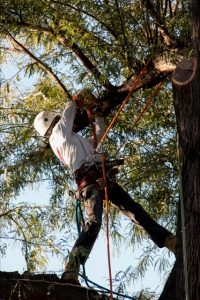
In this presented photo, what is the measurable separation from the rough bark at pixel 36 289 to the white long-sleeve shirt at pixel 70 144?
122 centimetres

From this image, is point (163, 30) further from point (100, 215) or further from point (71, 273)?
point (71, 273)

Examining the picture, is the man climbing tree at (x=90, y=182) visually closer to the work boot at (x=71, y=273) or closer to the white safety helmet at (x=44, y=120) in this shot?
the white safety helmet at (x=44, y=120)

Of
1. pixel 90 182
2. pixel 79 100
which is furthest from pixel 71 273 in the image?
pixel 79 100

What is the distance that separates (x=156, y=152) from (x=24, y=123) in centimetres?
100

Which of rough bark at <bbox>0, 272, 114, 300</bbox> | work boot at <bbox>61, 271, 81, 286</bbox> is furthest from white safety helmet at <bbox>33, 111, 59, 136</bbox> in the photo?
rough bark at <bbox>0, 272, 114, 300</bbox>

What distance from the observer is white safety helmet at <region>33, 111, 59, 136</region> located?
19.2ft

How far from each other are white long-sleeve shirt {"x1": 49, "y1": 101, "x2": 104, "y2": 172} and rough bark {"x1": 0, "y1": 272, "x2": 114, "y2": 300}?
122 cm

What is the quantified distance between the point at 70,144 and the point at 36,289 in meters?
1.40

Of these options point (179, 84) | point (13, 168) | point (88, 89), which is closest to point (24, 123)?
point (13, 168)

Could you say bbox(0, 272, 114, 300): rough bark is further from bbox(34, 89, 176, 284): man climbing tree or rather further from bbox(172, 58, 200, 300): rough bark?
bbox(34, 89, 176, 284): man climbing tree

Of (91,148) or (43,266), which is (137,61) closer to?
(91,148)

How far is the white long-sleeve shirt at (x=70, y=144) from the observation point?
5469 millimetres

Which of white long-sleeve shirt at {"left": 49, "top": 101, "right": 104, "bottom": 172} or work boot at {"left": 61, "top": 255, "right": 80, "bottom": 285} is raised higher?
white long-sleeve shirt at {"left": 49, "top": 101, "right": 104, "bottom": 172}

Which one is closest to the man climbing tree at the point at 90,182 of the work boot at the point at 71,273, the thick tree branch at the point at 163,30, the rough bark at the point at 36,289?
the work boot at the point at 71,273
